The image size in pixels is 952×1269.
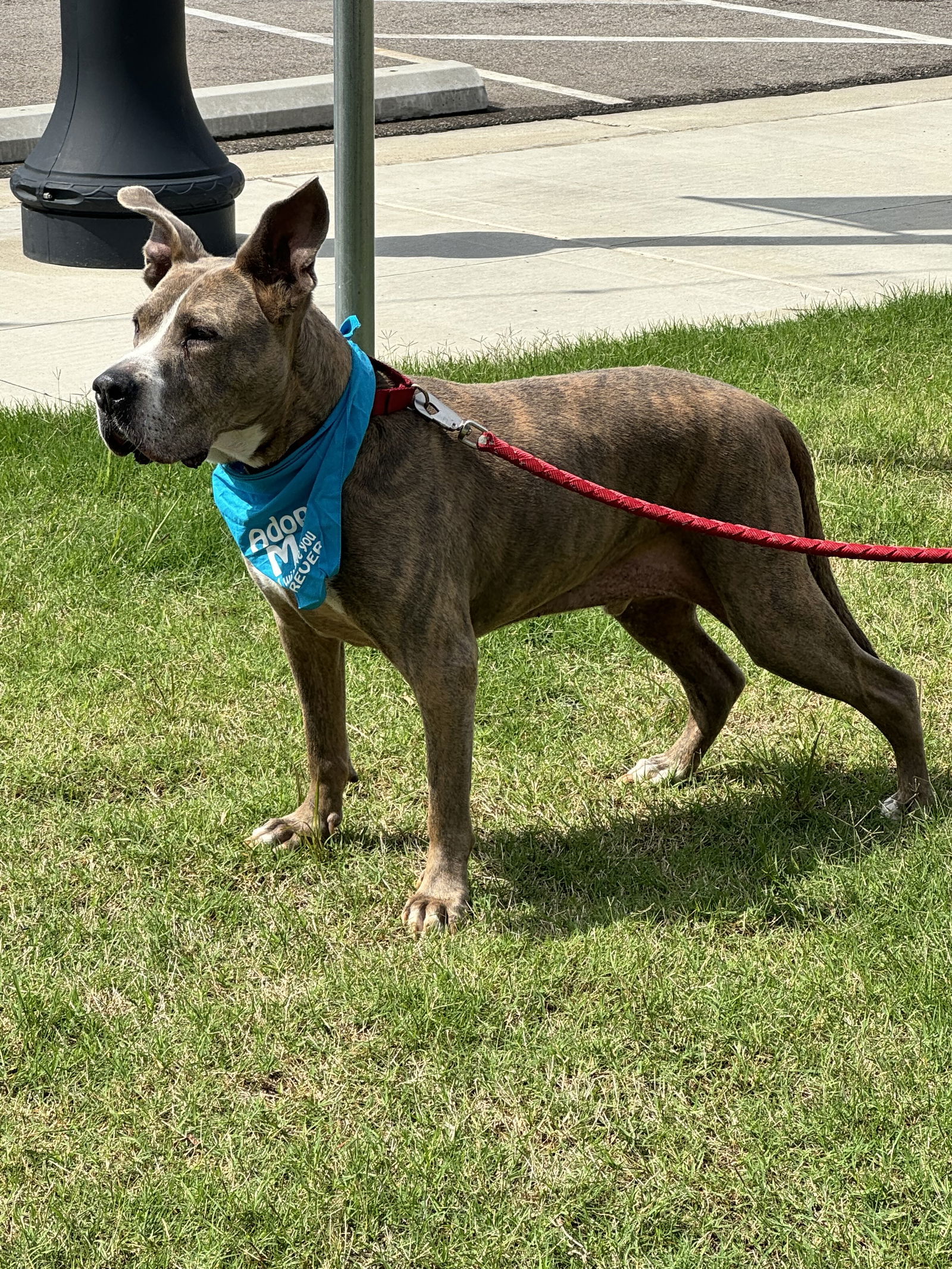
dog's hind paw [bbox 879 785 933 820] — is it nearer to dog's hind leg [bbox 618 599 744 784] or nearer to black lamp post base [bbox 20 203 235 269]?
dog's hind leg [bbox 618 599 744 784]

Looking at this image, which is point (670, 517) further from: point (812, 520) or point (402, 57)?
point (402, 57)

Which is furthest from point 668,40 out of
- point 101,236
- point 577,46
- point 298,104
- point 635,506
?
point 635,506

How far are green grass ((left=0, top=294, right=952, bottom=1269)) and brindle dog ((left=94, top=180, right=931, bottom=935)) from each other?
0.79 feet

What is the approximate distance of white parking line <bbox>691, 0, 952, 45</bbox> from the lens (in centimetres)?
1800

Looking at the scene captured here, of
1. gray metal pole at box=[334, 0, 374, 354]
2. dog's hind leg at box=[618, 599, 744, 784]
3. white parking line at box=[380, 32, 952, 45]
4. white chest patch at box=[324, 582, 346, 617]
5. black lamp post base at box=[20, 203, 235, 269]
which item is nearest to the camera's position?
white chest patch at box=[324, 582, 346, 617]

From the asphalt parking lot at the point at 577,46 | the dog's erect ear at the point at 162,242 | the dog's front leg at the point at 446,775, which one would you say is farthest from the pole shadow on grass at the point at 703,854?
the asphalt parking lot at the point at 577,46

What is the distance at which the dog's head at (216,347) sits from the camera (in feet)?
10.7

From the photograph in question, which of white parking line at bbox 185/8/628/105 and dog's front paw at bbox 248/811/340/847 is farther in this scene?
white parking line at bbox 185/8/628/105

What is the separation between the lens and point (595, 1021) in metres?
3.51

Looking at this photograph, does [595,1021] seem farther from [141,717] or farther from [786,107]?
[786,107]

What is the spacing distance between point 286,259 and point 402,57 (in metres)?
13.0

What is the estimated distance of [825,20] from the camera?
1920 centimetres

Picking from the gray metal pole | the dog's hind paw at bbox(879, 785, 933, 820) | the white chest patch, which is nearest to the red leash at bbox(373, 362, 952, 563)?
the white chest patch

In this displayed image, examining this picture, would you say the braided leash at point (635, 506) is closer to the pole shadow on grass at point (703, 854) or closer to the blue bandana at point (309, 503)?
the blue bandana at point (309, 503)
